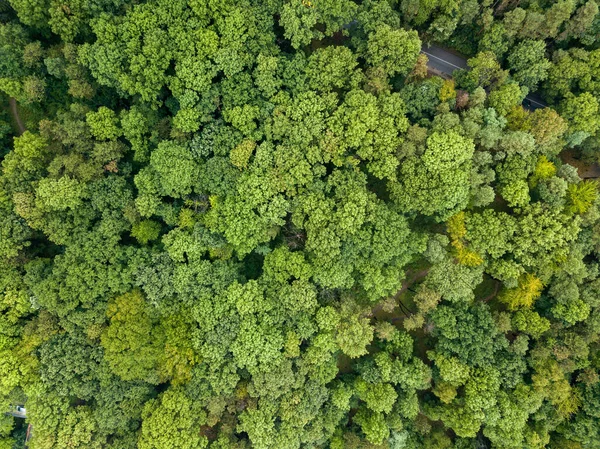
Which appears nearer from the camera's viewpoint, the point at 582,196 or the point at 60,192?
the point at 582,196

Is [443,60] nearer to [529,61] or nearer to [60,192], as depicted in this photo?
[529,61]

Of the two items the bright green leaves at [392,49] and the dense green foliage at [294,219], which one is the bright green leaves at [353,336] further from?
the bright green leaves at [392,49]

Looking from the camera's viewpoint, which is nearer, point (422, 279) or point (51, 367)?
point (51, 367)

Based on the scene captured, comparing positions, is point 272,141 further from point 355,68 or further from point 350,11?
point 350,11

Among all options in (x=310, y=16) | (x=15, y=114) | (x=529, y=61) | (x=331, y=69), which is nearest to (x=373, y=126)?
(x=331, y=69)

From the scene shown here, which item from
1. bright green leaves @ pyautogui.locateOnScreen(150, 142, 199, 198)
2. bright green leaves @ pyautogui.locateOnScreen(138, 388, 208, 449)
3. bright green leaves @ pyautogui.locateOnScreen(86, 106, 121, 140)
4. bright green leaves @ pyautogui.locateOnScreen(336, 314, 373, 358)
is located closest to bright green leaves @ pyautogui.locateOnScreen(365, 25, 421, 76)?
bright green leaves @ pyautogui.locateOnScreen(150, 142, 199, 198)

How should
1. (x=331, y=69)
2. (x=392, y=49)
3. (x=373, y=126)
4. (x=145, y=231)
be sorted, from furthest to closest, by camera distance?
(x=145, y=231) < (x=331, y=69) < (x=392, y=49) < (x=373, y=126)

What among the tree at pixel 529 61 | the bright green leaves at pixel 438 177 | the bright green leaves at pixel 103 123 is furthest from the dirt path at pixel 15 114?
the tree at pixel 529 61

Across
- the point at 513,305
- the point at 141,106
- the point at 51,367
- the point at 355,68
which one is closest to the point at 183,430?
the point at 51,367
